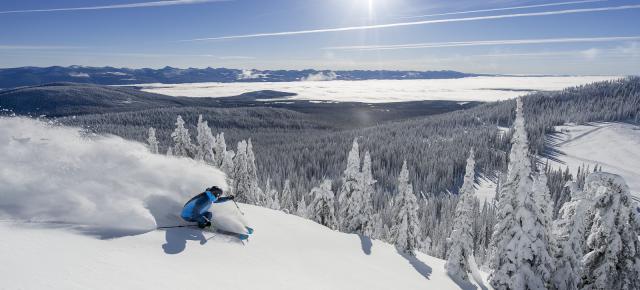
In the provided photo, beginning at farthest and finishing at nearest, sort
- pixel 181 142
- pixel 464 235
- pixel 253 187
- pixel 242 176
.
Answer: pixel 181 142 < pixel 253 187 < pixel 242 176 < pixel 464 235

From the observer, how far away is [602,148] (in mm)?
172875

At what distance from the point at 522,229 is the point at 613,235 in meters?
4.10

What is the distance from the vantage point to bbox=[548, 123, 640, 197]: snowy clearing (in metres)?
154

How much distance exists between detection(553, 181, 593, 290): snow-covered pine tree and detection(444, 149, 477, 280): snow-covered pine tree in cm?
471

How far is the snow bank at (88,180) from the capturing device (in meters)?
10.3

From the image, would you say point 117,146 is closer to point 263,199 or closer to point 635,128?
point 263,199

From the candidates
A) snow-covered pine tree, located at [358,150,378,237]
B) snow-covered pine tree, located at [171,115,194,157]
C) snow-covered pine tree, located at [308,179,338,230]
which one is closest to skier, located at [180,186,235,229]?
snow-covered pine tree, located at [358,150,378,237]

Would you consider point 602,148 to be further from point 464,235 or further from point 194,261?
point 194,261

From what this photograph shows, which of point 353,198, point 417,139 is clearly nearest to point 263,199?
point 353,198

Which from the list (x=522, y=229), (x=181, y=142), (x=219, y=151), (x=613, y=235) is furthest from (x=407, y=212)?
(x=181, y=142)

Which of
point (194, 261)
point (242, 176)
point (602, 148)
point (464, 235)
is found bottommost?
point (602, 148)

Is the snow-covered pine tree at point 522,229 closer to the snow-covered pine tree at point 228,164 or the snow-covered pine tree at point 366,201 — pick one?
the snow-covered pine tree at point 366,201

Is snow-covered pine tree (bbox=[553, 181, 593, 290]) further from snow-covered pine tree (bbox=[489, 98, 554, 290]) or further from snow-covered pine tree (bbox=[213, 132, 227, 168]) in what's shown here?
snow-covered pine tree (bbox=[213, 132, 227, 168])

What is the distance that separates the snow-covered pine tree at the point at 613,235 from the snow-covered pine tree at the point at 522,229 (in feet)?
7.50
